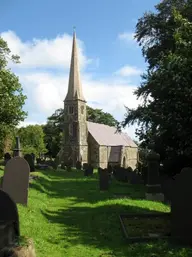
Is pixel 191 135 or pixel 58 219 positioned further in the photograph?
pixel 191 135

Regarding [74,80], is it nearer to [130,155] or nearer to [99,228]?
[130,155]

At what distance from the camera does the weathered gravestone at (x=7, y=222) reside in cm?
536

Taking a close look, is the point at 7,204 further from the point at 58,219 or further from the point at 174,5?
the point at 174,5

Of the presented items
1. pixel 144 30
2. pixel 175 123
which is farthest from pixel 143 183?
pixel 144 30

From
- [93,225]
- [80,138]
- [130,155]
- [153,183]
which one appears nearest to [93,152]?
[80,138]

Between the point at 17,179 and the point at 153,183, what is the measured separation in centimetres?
691

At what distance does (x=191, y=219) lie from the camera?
7551mm

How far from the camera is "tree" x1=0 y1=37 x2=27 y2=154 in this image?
21625 millimetres

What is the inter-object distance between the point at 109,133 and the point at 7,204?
189 feet

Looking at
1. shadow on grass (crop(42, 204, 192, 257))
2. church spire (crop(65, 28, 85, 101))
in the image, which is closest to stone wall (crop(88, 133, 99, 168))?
church spire (crop(65, 28, 85, 101))

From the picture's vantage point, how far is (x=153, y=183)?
15.2 m

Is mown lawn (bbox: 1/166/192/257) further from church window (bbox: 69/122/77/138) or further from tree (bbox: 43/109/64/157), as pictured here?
tree (bbox: 43/109/64/157)

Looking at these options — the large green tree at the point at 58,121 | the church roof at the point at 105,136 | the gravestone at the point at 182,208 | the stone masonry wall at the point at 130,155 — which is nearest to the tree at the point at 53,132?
the large green tree at the point at 58,121

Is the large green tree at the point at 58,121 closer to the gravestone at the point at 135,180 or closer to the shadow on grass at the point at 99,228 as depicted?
the gravestone at the point at 135,180
